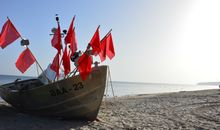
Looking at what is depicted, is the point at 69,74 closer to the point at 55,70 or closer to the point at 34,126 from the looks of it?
the point at 55,70

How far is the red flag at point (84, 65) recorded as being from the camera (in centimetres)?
1089

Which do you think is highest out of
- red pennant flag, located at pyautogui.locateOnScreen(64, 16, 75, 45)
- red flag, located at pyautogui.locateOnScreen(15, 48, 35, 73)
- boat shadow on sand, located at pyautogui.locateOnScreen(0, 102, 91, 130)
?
red pennant flag, located at pyautogui.locateOnScreen(64, 16, 75, 45)

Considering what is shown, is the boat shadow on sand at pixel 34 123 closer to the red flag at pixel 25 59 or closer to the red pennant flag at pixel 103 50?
the red flag at pixel 25 59

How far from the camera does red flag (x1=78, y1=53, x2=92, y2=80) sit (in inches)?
429

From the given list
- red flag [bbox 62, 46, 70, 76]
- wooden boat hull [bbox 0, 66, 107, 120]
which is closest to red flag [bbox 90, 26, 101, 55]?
wooden boat hull [bbox 0, 66, 107, 120]

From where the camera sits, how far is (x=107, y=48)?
12.5 metres

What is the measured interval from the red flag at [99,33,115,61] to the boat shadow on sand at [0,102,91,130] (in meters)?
2.60

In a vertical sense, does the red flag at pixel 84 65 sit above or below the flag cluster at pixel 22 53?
below

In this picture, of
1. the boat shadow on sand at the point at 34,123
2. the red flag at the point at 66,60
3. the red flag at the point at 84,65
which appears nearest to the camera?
the boat shadow on sand at the point at 34,123

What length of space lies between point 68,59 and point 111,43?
185 centimetres

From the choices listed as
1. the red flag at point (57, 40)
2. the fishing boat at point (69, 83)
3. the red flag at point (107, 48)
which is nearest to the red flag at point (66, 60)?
the fishing boat at point (69, 83)

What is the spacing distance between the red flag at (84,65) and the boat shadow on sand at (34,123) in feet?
5.45

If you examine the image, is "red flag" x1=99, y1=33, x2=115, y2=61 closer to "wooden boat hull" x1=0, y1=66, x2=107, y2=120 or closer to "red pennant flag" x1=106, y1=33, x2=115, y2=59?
"red pennant flag" x1=106, y1=33, x2=115, y2=59

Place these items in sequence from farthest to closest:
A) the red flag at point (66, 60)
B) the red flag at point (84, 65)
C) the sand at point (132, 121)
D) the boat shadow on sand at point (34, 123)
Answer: the red flag at point (66, 60), the red flag at point (84, 65), the boat shadow on sand at point (34, 123), the sand at point (132, 121)
